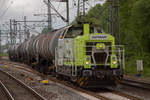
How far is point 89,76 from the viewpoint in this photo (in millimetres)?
10664

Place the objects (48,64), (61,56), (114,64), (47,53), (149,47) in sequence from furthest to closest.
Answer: (149,47) < (48,64) < (47,53) < (61,56) < (114,64)

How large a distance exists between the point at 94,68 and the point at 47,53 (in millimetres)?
5844

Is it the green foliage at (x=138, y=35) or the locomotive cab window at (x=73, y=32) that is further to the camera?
the green foliage at (x=138, y=35)

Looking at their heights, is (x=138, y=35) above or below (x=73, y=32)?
above

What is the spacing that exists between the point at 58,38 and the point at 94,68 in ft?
12.7

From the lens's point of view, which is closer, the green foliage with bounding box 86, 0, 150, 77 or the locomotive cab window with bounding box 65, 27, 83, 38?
the locomotive cab window with bounding box 65, 27, 83, 38

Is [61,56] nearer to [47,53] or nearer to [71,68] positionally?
[71,68]

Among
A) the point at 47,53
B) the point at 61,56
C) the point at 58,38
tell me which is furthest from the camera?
the point at 47,53

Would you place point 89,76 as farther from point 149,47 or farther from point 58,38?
point 149,47

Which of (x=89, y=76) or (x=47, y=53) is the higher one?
(x=47, y=53)

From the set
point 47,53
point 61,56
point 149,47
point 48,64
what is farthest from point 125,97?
point 149,47

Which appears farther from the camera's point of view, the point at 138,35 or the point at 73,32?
the point at 138,35

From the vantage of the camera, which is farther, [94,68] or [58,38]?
[58,38]

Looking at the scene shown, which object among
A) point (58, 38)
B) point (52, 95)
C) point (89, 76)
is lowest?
point (52, 95)
